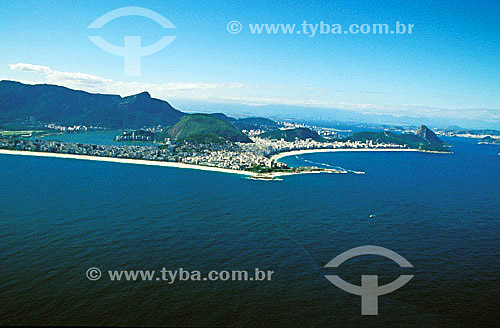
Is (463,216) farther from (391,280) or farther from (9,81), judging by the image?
(9,81)

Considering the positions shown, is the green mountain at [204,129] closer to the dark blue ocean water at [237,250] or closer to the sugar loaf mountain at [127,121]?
the sugar loaf mountain at [127,121]

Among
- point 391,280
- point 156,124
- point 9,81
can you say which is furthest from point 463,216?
point 9,81

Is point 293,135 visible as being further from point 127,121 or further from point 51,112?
point 51,112

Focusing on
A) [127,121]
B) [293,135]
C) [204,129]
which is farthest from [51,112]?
[293,135]

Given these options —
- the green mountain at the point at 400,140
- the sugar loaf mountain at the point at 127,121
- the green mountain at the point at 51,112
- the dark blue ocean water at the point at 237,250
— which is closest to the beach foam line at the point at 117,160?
the dark blue ocean water at the point at 237,250

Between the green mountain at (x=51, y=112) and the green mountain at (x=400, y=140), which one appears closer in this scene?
the green mountain at (x=400, y=140)

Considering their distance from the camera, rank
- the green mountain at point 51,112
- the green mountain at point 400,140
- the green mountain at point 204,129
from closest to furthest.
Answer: the green mountain at point 204,129, the green mountain at point 400,140, the green mountain at point 51,112
